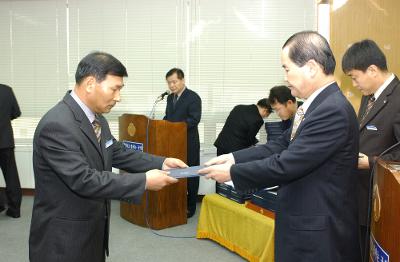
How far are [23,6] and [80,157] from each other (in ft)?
15.6

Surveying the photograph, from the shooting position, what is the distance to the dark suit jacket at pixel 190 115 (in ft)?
14.9

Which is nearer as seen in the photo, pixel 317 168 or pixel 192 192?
pixel 317 168

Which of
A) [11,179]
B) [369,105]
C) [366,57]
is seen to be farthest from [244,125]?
[11,179]

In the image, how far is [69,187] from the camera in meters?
1.62

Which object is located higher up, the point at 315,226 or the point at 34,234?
the point at 315,226

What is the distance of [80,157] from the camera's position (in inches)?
63.9

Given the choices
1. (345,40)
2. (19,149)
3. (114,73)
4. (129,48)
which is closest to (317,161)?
(114,73)

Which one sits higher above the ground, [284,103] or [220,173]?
[284,103]

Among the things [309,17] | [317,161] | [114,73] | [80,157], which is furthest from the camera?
A: [309,17]

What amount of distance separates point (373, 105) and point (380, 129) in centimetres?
15

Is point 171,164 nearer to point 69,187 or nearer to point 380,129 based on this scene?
point 69,187

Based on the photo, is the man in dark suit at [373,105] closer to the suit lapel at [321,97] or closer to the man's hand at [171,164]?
the suit lapel at [321,97]

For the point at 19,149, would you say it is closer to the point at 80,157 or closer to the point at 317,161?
the point at 80,157

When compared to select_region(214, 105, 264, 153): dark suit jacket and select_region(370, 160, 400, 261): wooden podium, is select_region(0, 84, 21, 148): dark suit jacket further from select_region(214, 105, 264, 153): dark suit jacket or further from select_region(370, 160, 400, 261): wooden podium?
select_region(370, 160, 400, 261): wooden podium
